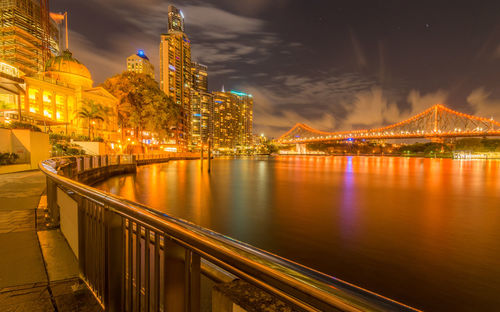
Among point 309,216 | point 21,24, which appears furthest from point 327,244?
point 21,24

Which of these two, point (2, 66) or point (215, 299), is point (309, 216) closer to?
point (215, 299)

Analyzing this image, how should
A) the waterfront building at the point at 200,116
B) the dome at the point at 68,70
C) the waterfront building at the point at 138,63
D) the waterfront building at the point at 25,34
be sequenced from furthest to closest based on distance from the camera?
the waterfront building at the point at 200,116 → the waterfront building at the point at 138,63 → the waterfront building at the point at 25,34 → the dome at the point at 68,70

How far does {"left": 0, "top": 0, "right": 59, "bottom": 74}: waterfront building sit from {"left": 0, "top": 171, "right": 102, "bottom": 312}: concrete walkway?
210ft

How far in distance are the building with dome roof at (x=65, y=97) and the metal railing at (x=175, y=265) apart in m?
42.1

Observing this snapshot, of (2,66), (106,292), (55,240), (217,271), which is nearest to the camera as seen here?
(217,271)

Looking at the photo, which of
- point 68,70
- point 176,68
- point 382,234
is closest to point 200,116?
point 176,68

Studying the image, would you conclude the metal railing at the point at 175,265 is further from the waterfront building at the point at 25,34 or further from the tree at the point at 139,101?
the waterfront building at the point at 25,34

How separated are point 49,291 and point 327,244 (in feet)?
21.3

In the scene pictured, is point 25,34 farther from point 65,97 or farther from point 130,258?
point 130,258

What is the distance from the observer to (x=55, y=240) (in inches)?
155

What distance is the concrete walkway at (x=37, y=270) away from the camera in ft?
8.09

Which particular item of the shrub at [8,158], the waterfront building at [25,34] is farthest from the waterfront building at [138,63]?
the shrub at [8,158]

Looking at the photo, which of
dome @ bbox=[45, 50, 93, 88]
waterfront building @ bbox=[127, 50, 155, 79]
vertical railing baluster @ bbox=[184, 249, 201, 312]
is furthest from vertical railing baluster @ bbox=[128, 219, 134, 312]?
waterfront building @ bbox=[127, 50, 155, 79]

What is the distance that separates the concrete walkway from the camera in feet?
8.09
